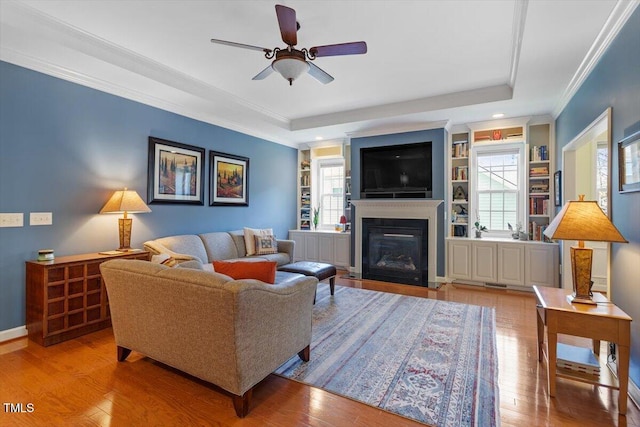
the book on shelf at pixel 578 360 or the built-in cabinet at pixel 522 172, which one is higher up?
the built-in cabinet at pixel 522 172

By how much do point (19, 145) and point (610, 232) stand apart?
4.88 metres

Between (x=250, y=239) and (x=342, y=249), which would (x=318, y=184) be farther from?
(x=250, y=239)

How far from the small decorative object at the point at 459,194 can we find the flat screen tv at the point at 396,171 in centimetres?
60

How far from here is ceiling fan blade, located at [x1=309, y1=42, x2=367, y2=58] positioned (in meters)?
2.44

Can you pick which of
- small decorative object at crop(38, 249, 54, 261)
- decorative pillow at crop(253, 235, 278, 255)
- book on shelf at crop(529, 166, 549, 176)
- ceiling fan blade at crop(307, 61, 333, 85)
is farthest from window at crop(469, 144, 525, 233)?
small decorative object at crop(38, 249, 54, 261)

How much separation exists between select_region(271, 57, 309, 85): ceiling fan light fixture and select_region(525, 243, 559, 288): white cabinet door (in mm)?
4232

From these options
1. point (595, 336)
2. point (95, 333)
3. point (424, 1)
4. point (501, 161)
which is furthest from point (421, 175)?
point (95, 333)

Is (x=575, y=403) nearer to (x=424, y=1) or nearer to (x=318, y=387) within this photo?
(x=318, y=387)

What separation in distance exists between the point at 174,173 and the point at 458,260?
15.1 ft

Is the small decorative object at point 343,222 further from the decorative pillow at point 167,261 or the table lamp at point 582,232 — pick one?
the table lamp at point 582,232

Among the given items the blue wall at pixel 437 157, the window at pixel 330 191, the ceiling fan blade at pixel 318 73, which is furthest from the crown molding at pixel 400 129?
the ceiling fan blade at pixel 318 73

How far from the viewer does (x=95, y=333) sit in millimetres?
3117

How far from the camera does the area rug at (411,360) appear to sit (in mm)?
1992

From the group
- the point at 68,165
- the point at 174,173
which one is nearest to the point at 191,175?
the point at 174,173
